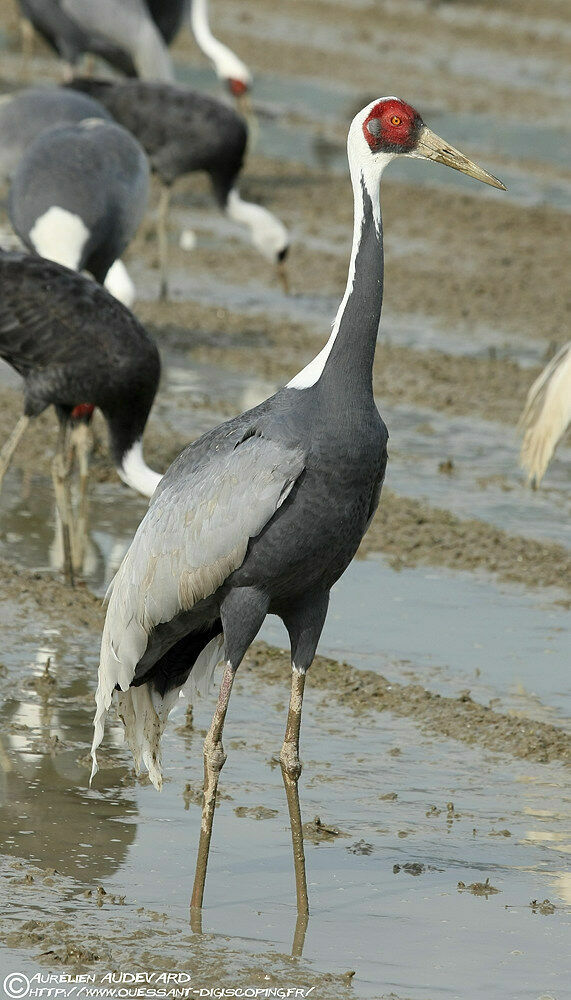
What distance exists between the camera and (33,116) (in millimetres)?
10367

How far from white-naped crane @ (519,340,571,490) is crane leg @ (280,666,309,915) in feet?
9.85

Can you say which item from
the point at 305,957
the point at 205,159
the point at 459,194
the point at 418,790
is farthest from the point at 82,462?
the point at 459,194

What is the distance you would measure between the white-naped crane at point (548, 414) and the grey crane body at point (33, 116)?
13.4 feet

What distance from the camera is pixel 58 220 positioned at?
8.59 metres

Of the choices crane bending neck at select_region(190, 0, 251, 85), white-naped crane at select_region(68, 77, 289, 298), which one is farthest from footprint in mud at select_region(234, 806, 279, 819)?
crane bending neck at select_region(190, 0, 251, 85)

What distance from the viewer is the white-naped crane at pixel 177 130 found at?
38.2 ft

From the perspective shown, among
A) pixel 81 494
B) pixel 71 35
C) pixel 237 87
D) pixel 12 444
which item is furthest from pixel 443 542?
pixel 237 87

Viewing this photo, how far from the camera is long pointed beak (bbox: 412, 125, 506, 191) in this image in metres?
4.56

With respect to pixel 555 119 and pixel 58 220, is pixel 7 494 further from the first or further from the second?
pixel 555 119

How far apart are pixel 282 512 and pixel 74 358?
289 cm

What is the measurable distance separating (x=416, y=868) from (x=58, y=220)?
4818mm
